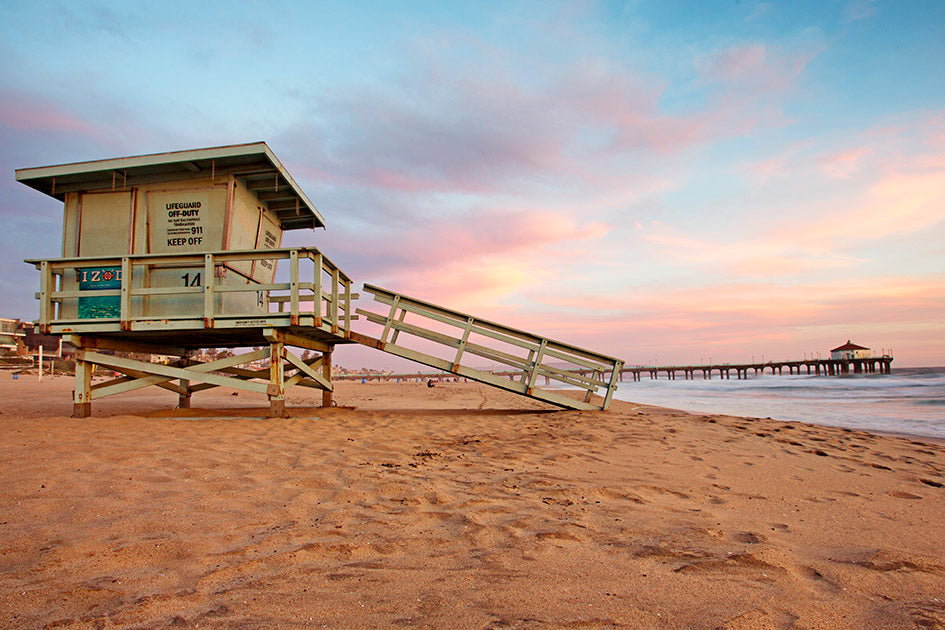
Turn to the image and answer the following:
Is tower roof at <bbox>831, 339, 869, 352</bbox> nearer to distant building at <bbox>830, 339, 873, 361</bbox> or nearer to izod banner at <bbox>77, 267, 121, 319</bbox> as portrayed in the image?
distant building at <bbox>830, 339, 873, 361</bbox>

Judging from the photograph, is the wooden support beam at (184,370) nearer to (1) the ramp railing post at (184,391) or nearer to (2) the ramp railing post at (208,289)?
(2) the ramp railing post at (208,289)

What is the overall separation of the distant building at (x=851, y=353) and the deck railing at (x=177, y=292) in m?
78.3

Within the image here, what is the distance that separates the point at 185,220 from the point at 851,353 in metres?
80.9

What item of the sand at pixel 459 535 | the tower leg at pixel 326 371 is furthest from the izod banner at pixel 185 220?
the sand at pixel 459 535

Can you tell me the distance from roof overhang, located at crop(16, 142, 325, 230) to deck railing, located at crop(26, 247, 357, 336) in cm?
153

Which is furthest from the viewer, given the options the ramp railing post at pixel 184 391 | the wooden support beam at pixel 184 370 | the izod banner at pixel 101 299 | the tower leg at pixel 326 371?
the tower leg at pixel 326 371

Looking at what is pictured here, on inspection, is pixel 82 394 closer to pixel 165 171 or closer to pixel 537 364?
pixel 165 171

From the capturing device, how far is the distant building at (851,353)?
65438 millimetres

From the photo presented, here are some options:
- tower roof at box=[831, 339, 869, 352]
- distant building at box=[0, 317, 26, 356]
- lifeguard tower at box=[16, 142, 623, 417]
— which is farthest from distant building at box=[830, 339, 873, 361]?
distant building at box=[0, 317, 26, 356]

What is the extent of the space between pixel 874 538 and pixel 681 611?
1.78m

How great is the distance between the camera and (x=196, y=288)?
23.8 feet

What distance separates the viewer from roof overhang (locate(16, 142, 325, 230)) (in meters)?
7.89

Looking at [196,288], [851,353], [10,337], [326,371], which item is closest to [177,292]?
[196,288]

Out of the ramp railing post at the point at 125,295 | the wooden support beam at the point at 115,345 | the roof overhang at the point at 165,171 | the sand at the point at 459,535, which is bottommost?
the sand at the point at 459,535
